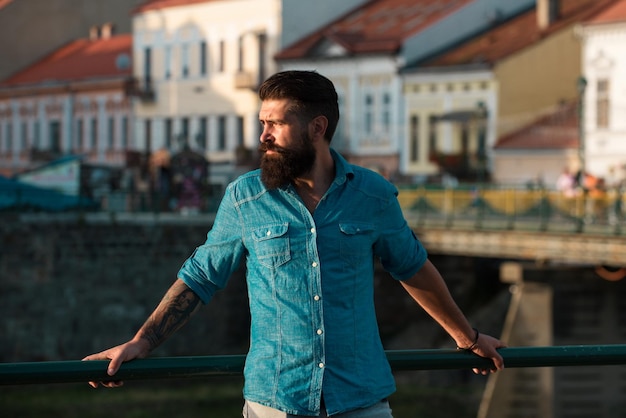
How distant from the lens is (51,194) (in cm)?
3791

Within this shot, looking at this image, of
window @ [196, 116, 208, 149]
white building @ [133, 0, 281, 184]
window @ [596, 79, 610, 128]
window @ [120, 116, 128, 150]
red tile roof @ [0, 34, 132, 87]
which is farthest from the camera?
red tile roof @ [0, 34, 132, 87]

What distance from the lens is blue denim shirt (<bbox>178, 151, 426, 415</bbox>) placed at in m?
4.67

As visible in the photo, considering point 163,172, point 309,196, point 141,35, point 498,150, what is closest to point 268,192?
point 309,196

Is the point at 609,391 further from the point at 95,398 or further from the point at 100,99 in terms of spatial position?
the point at 100,99

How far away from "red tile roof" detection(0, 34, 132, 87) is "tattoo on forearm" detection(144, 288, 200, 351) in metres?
57.5

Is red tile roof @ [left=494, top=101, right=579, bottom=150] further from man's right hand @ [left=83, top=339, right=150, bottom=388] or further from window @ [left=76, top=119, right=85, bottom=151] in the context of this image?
man's right hand @ [left=83, top=339, right=150, bottom=388]

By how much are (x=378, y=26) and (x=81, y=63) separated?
14893mm

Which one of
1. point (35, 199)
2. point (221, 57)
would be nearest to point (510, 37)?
point (221, 57)

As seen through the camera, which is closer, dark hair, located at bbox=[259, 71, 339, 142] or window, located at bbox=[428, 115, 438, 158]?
dark hair, located at bbox=[259, 71, 339, 142]

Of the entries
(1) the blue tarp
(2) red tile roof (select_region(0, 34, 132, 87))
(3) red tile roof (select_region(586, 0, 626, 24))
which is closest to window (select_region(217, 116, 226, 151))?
(2) red tile roof (select_region(0, 34, 132, 87))

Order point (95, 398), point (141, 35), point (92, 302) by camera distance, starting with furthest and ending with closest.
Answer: point (141, 35)
point (92, 302)
point (95, 398)

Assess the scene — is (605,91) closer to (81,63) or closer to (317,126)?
(81,63)

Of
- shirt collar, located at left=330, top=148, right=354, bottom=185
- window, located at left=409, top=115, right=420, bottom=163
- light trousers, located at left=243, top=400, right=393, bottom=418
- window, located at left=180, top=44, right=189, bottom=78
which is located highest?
window, located at left=180, top=44, right=189, bottom=78

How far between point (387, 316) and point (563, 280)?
27.0 ft
